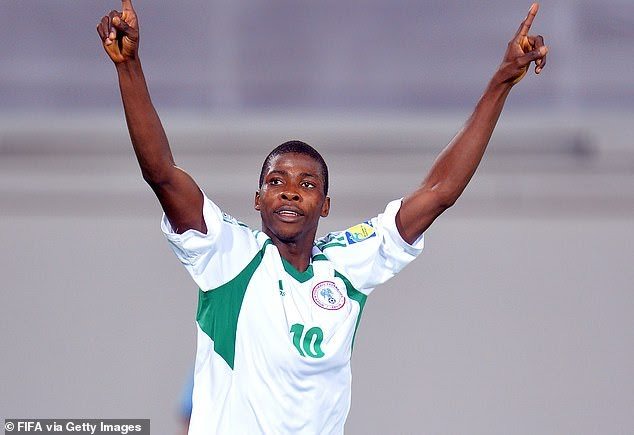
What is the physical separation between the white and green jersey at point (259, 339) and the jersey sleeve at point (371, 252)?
0.11 metres

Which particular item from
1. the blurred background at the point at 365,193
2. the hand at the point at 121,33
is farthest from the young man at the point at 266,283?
the blurred background at the point at 365,193

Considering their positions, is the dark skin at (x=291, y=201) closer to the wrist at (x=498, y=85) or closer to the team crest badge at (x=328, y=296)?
the team crest badge at (x=328, y=296)

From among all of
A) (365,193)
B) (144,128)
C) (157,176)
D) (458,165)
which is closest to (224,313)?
(157,176)

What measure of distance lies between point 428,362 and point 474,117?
2.44 m

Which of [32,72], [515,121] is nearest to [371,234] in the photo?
[515,121]

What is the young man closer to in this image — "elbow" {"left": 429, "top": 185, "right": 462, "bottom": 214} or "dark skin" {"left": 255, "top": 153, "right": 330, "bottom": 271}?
"dark skin" {"left": 255, "top": 153, "right": 330, "bottom": 271}

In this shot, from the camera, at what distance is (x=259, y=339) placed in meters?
2.60

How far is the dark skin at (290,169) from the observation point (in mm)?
2473

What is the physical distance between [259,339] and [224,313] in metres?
0.10

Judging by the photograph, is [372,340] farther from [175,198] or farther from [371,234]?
[175,198]

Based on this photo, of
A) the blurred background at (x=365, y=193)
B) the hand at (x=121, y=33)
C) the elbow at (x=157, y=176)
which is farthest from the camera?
the blurred background at (x=365, y=193)

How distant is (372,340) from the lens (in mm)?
5125

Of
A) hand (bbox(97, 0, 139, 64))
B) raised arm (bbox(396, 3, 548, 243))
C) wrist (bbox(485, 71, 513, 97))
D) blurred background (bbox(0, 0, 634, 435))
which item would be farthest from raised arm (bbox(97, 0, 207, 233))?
blurred background (bbox(0, 0, 634, 435))

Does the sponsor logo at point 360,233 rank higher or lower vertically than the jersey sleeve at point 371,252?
higher
